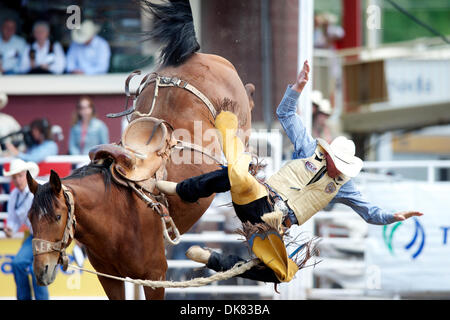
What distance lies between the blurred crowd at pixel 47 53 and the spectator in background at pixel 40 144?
101cm

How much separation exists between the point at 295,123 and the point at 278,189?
0.47m

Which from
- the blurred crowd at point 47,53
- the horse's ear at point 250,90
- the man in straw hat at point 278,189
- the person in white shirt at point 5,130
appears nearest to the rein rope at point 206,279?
the man in straw hat at point 278,189

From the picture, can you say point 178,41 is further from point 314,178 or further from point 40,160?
point 40,160

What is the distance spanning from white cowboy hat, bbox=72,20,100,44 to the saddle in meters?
2.50

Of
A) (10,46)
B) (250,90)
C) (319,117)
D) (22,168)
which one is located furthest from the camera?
(10,46)

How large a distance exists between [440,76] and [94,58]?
6.16m

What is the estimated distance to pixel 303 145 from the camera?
4125 millimetres

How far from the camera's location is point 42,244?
3.55 meters

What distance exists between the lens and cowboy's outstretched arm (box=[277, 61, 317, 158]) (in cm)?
409

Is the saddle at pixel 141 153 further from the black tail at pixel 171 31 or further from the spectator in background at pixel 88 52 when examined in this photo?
the spectator in background at pixel 88 52

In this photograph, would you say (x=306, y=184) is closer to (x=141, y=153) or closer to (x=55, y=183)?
(x=141, y=153)

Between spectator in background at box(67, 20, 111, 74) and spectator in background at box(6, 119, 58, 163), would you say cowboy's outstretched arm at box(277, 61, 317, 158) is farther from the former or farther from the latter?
spectator in background at box(67, 20, 111, 74)

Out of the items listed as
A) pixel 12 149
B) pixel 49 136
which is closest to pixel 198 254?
pixel 49 136

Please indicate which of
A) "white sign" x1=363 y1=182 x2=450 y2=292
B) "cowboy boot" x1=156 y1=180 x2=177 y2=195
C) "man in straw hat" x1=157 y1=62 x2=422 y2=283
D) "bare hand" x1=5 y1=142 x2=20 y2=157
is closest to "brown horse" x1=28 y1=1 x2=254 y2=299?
"cowboy boot" x1=156 y1=180 x2=177 y2=195
